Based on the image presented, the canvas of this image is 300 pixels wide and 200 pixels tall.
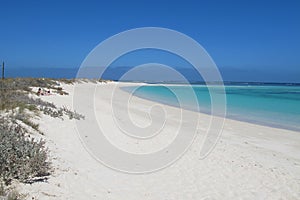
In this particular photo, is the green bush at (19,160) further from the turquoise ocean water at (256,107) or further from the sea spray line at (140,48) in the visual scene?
the turquoise ocean water at (256,107)

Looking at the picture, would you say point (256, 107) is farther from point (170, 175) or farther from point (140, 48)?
point (170, 175)

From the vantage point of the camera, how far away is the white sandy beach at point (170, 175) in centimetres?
452

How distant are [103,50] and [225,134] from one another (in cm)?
664

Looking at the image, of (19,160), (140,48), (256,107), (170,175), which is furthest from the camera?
(256,107)

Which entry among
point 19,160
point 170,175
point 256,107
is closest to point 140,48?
point 170,175

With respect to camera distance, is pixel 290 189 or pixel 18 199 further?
pixel 290 189

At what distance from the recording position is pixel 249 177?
234 inches

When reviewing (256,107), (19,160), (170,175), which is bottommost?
(256,107)

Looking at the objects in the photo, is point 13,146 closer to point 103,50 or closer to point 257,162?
point 103,50

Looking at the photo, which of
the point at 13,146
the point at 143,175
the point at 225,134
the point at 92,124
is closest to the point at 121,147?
the point at 143,175

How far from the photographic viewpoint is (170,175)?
580 centimetres

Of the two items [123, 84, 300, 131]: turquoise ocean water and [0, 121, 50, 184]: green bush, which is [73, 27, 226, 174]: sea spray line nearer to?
[0, 121, 50, 184]: green bush

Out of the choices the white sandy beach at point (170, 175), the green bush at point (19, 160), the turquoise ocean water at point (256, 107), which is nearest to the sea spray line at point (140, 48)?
the white sandy beach at point (170, 175)

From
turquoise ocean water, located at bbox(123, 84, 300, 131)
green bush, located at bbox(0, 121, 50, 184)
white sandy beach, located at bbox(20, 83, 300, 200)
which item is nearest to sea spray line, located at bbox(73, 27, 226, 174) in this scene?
white sandy beach, located at bbox(20, 83, 300, 200)
